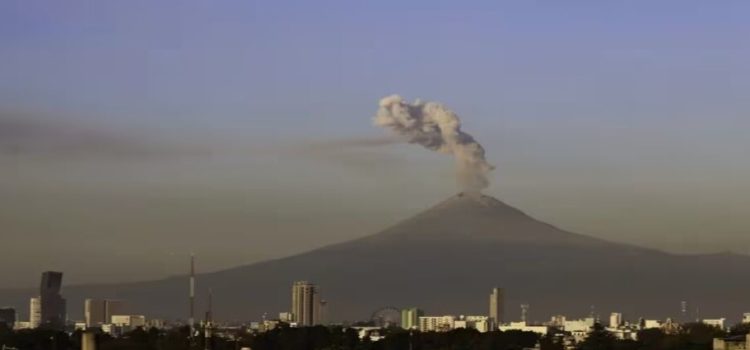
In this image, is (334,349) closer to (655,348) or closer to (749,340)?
(655,348)

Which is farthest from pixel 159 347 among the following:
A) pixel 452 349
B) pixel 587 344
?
pixel 587 344

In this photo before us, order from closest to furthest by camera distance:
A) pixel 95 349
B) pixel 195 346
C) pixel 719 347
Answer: pixel 95 349 → pixel 719 347 → pixel 195 346

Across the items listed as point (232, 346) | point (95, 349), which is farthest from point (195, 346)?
point (95, 349)

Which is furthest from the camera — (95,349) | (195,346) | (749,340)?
(195,346)

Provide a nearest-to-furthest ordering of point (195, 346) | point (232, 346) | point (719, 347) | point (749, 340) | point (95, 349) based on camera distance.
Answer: point (95, 349), point (749, 340), point (719, 347), point (195, 346), point (232, 346)

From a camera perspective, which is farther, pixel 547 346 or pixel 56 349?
pixel 547 346

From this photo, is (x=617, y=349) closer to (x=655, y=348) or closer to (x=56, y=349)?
(x=655, y=348)

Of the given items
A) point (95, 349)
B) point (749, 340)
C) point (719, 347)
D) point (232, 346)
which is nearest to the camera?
point (95, 349)

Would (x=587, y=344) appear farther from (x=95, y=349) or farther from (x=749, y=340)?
(x=95, y=349)

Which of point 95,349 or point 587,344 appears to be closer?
point 95,349
